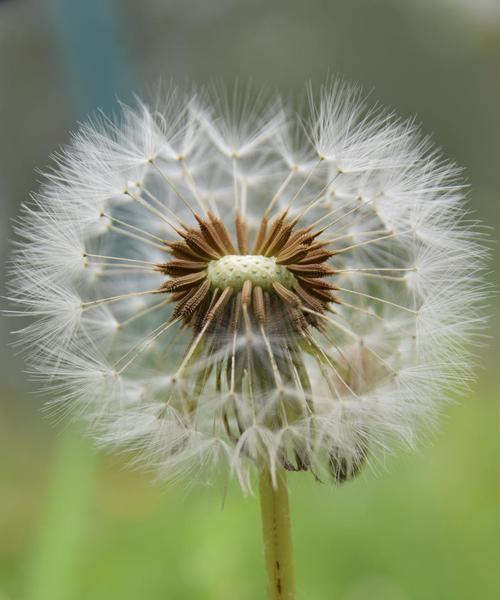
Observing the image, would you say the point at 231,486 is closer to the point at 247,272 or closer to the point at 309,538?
the point at 309,538

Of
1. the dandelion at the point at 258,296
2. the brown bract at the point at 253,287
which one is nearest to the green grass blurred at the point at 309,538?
the dandelion at the point at 258,296

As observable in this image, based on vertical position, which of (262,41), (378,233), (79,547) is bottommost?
(79,547)

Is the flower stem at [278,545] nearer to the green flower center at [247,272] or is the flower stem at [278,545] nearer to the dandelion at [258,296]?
the dandelion at [258,296]

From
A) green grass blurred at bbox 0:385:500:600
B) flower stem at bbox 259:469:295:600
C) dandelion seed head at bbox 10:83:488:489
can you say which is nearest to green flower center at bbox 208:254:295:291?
dandelion seed head at bbox 10:83:488:489

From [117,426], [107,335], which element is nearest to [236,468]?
[117,426]

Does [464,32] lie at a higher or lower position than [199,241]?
higher

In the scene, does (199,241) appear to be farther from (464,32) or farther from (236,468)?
(464,32)

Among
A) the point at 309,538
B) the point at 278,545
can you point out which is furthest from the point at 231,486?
the point at 278,545

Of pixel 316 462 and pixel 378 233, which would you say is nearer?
pixel 316 462

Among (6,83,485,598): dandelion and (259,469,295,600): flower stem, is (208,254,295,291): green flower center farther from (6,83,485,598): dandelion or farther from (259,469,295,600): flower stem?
(259,469,295,600): flower stem
